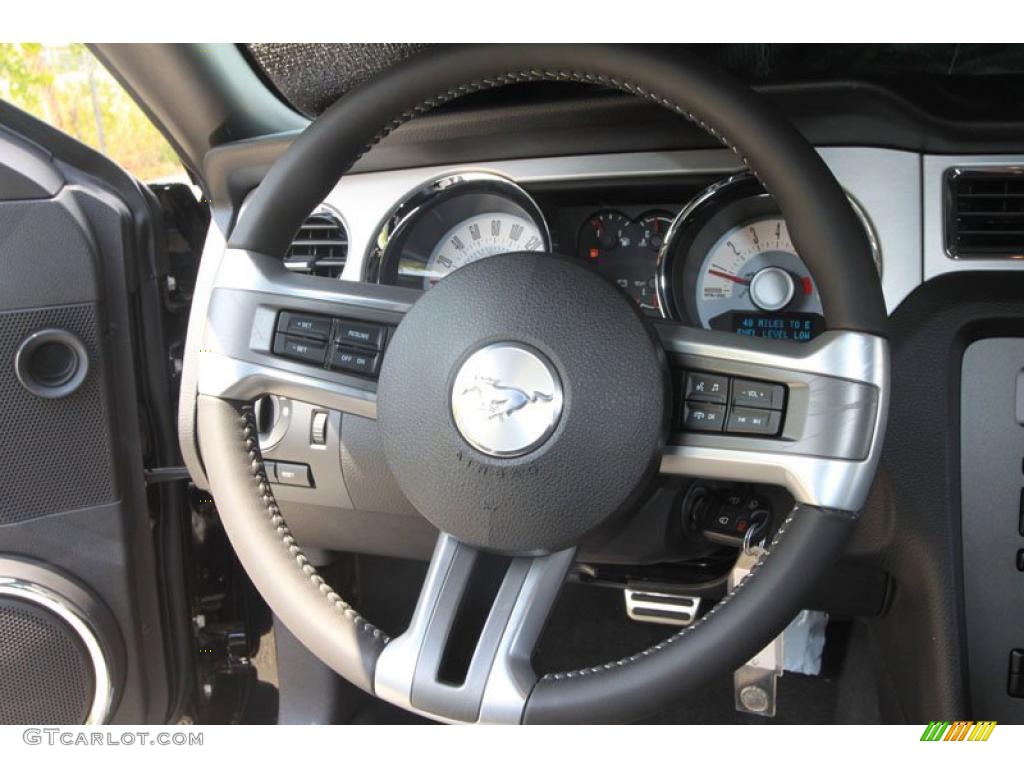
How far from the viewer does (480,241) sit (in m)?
1.33

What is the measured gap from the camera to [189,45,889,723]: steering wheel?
0.80 meters

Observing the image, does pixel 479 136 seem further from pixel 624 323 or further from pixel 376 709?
pixel 376 709

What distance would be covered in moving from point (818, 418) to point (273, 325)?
0.53 meters

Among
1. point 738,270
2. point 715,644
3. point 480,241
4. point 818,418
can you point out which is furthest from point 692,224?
point 715,644

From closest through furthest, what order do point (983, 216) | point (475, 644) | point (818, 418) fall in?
point (818, 418) → point (475, 644) → point (983, 216)

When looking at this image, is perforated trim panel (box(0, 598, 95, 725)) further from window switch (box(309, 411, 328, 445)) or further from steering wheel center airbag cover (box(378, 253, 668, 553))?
steering wheel center airbag cover (box(378, 253, 668, 553))

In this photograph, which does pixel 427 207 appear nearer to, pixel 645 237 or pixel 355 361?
pixel 645 237

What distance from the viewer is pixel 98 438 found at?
52.0 inches

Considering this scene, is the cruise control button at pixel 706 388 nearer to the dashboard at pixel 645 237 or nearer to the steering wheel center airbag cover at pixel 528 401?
the steering wheel center airbag cover at pixel 528 401

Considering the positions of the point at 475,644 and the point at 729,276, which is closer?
the point at 475,644

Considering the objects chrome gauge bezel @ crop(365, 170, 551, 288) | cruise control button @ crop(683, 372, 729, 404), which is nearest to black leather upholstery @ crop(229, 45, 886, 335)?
cruise control button @ crop(683, 372, 729, 404)

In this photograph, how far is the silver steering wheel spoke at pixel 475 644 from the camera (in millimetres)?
828

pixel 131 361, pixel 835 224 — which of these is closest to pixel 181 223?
pixel 131 361

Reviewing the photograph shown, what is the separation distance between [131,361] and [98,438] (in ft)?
0.39
